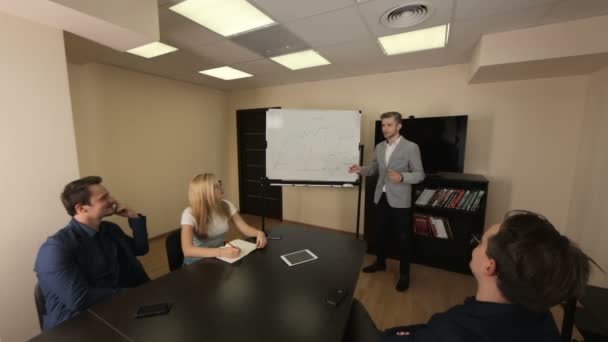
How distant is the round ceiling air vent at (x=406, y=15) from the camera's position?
5.92 feet

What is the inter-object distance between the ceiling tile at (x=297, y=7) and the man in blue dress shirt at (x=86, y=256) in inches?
63.1

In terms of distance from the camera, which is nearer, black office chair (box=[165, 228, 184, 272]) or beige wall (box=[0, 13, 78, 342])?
beige wall (box=[0, 13, 78, 342])

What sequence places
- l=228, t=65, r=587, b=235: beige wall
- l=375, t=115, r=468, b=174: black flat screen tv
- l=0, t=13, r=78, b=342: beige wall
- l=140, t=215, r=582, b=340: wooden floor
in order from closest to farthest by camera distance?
l=0, t=13, r=78, b=342: beige wall → l=140, t=215, r=582, b=340: wooden floor → l=228, t=65, r=587, b=235: beige wall → l=375, t=115, r=468, b=174: black flat screen tv

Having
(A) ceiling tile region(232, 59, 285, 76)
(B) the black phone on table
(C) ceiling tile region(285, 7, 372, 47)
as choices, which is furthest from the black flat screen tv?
(B) the black phone on table

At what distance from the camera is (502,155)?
286 centimetres

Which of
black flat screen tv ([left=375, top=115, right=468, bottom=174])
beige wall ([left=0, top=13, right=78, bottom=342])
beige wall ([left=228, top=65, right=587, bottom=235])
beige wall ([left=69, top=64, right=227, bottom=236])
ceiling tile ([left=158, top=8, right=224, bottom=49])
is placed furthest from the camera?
beige wall ([left=69, top=64, right=227, bottom=236])

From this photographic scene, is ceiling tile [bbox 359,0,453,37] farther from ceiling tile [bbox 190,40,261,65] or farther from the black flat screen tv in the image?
ceiling tile [bbox 190,40,261,65]

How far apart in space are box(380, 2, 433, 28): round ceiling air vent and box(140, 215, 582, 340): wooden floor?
246 centimetres

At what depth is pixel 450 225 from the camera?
9.38ft

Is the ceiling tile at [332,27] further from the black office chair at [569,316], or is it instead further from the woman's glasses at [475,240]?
the black office chair at [569,316]

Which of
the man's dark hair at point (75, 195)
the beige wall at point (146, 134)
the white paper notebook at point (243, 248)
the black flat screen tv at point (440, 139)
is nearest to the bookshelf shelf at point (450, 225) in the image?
the black flat screen tv at point (440, 139)

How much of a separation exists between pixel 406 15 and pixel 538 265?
1.96 meters

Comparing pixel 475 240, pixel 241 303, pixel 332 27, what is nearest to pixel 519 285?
pixel 475 240

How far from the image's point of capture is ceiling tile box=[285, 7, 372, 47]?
1.92 m
